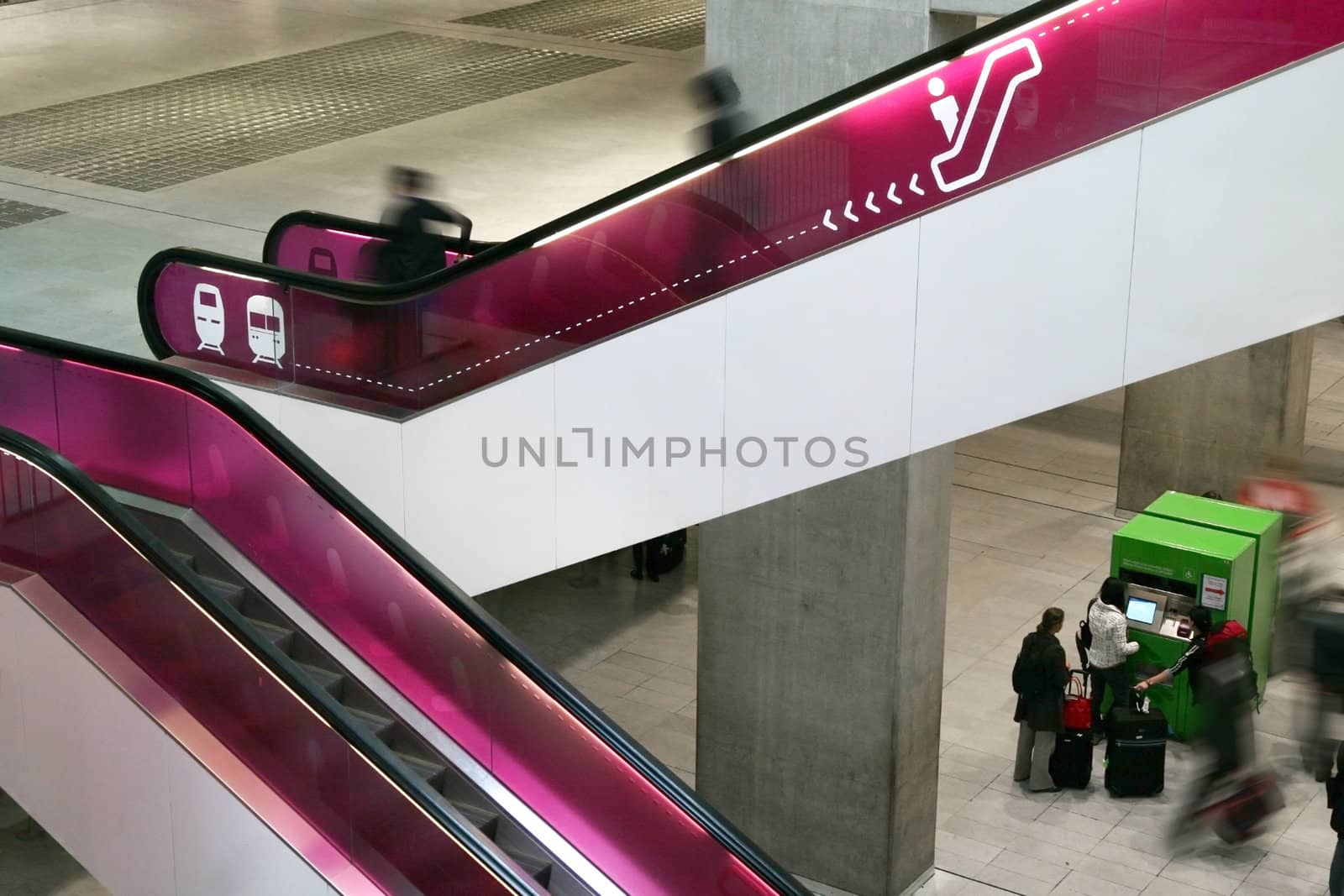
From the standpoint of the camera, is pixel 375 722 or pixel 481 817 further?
pixel 375 722

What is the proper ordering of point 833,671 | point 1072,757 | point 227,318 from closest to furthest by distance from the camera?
point 833,671 < point 227,318 < point 1072,757

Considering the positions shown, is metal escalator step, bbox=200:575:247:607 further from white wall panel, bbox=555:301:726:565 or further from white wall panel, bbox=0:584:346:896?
white wall panel, bbox=555:301:726:565

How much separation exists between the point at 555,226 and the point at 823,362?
1476 millimetres

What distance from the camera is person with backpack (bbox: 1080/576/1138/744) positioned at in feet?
35.9

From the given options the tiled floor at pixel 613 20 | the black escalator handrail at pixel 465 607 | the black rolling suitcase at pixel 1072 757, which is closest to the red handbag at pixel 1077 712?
the black rolling suitcase at pixel 1072 757

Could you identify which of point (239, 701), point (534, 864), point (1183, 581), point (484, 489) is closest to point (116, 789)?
point (239, 701)

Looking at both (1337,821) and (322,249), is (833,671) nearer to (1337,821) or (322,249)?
(1337,821)

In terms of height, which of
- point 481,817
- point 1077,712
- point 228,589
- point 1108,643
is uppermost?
point 228,589

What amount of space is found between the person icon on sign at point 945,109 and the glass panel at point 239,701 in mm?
3236

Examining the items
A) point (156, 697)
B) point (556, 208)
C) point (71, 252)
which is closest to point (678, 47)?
point (556, 208)

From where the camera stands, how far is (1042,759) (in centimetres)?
1065

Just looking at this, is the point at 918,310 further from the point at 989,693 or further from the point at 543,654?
the point at 543,654

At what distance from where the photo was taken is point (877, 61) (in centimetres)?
772

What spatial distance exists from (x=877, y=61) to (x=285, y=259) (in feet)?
15.4
